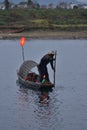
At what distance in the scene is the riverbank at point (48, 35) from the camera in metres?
127

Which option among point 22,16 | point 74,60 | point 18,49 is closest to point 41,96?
point 74,60

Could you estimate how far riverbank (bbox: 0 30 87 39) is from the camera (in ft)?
416

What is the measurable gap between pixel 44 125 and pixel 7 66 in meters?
37.7

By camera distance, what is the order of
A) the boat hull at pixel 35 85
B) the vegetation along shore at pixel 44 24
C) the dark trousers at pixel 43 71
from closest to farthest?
1. the boat hull at pixel 35 85
2. the dark trousers at pixel 43 71
3. the vegetation along shore at pixel 44 24

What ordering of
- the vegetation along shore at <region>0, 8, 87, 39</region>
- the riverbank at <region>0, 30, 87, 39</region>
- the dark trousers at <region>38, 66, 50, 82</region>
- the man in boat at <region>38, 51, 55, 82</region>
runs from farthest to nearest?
the vegetation along shore at <region>0, 8, 87, 39</region>, the riverbank at <region>0, 30, 87, 39</region>, the dark trousers at <region>38, 66, 50, 82</region>, the man in boat at <region>38, 51, 55, 82</region>

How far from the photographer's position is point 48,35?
128m

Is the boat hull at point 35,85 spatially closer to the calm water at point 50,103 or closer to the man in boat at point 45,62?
the calm water at point 50,103

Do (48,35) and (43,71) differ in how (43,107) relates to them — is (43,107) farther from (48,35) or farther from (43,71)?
(48,35)

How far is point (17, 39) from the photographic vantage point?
12294 cm

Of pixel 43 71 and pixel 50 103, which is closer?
pixel 50 103

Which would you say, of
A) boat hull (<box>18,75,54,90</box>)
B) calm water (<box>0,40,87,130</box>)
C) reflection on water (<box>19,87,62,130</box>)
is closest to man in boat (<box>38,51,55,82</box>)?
boat hull (<box>18,75,54,90</box>)

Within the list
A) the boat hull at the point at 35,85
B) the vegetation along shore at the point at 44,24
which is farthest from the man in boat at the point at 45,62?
the vegetation along shore at the point at 44,24

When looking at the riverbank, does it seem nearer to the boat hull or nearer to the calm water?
the calm water

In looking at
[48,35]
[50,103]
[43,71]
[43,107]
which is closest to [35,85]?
[43,71]
